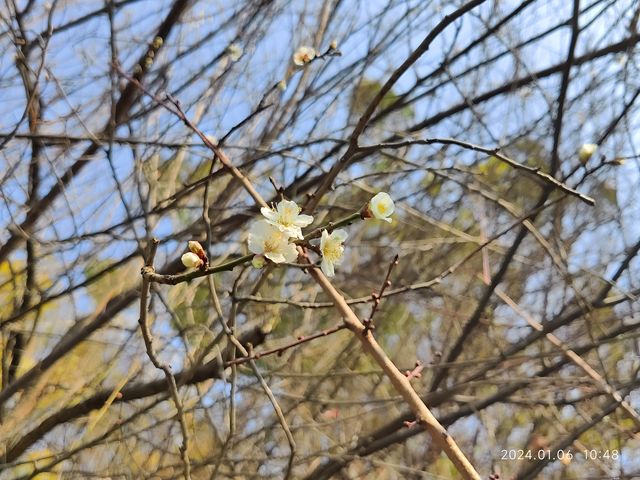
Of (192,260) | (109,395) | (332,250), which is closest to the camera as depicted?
(192,260)

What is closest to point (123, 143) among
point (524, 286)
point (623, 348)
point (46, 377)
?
point (46, 377)

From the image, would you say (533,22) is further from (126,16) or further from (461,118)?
(126,16)

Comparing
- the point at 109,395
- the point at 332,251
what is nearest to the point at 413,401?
the point at 332,251

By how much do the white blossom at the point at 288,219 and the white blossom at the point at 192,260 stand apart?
0.11m

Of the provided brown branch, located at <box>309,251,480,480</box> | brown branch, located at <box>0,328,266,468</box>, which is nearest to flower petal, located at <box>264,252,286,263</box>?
brown branch, located at <box>309,251,480,480</box>

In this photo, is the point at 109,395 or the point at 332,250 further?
the point at 109,395

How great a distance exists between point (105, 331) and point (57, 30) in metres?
1.03

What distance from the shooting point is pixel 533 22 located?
242 cm

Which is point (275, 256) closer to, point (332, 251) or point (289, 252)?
point (289, 252)

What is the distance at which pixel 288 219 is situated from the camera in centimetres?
91

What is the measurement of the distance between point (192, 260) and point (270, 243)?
0.36ft

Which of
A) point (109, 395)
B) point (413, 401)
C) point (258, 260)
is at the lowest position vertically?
point (413, 401)

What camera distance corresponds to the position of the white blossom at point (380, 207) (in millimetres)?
940

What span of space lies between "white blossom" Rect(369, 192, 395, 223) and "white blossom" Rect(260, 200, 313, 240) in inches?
3.8
